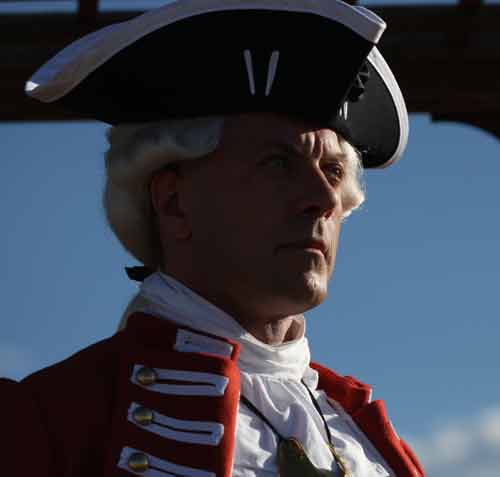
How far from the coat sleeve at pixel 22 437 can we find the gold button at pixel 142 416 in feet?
0.66

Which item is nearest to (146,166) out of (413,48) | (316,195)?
(316,195)

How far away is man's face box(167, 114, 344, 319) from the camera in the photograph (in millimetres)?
3471

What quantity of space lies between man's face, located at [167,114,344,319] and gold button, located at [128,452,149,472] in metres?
0.41

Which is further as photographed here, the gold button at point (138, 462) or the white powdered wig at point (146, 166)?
the white powdered wig at point (146, 166)

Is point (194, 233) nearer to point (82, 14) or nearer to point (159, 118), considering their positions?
point (159, 118)

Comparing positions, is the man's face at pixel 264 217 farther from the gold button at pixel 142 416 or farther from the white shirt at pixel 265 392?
the gold button at pixel 142 416

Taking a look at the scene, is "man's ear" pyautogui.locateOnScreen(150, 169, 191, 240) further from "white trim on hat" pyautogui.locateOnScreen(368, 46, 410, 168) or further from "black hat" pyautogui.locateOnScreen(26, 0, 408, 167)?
"white trim on hat" pyautogui.locateOnScreen(368, 46, 410, 168)

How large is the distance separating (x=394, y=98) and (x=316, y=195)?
552mm

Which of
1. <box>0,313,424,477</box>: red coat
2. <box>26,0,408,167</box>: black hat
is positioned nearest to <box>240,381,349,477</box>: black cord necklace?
<box>0,313,424,477</box>: red coat

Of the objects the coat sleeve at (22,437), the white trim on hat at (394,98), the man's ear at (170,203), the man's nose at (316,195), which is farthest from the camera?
the white trim on hat at (394,98)

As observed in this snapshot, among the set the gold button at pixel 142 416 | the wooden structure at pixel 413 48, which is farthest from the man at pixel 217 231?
the wooden structure at pixel 413 48

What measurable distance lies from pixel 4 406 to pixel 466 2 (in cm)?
314

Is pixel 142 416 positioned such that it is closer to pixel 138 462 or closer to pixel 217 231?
pixel 138 462

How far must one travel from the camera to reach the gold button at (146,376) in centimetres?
345
